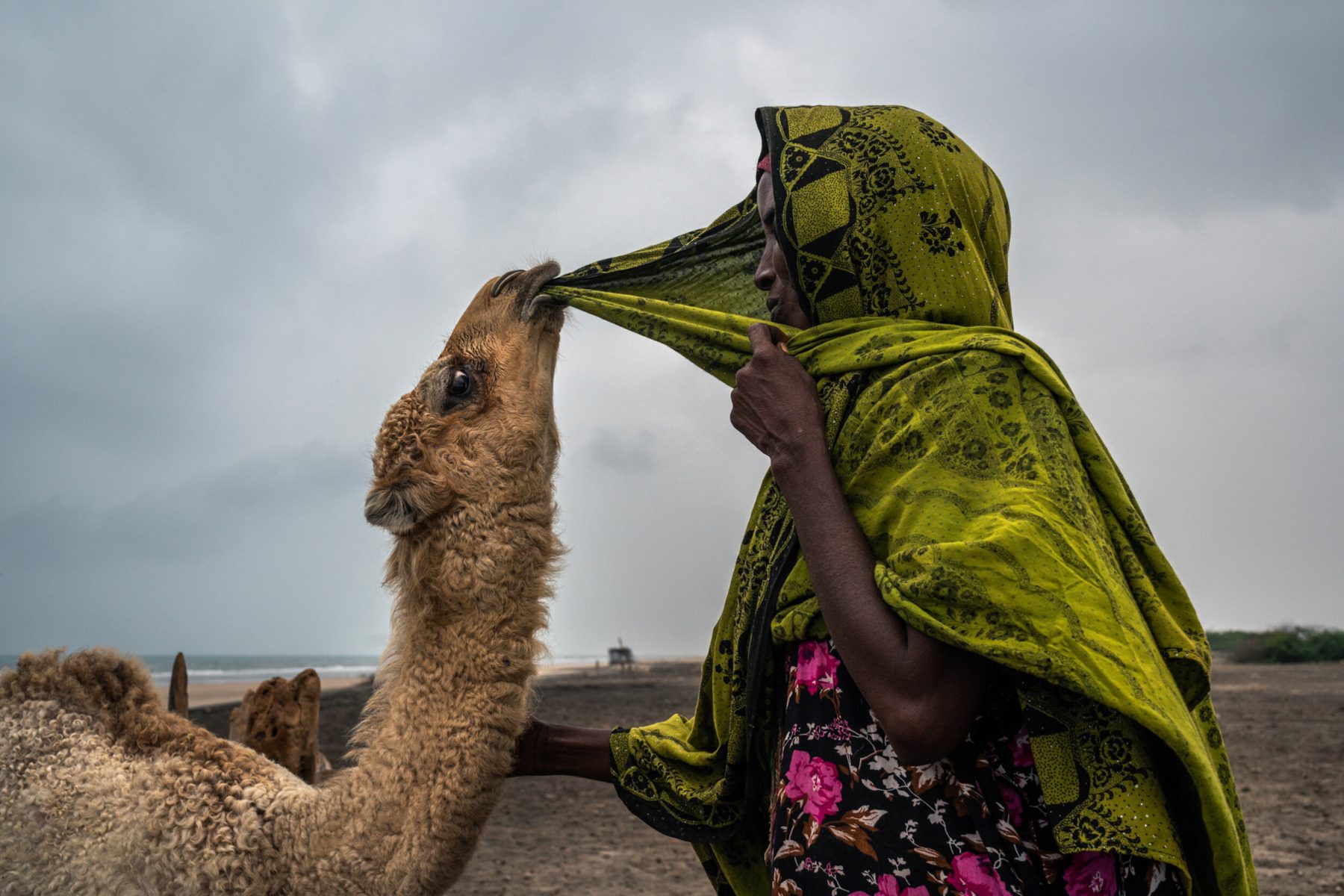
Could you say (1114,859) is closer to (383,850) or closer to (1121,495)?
(1121,495)

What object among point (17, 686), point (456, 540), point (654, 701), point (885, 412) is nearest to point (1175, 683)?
point (885, 412)

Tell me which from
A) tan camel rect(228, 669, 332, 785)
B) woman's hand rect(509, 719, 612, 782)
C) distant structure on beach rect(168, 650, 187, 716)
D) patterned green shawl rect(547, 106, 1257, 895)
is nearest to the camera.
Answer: patterned green shawl rect(547, 106, 1257, 895)

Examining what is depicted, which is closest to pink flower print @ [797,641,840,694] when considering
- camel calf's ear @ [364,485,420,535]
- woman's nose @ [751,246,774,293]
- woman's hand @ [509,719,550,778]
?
woman's nose @ [751,246,774,293]

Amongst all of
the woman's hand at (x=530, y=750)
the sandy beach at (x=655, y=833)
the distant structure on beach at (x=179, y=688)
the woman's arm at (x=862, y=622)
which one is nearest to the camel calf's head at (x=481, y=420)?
the woman's hand at (x=530, y=750)

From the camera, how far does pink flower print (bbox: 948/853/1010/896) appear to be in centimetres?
146

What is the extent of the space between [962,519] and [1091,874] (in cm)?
59

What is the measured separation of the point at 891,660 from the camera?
1.44 m

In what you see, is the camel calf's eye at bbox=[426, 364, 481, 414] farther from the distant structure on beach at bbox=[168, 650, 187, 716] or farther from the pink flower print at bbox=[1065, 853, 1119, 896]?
the distant structure on beach at bbox=[168, 650, 187, 716]

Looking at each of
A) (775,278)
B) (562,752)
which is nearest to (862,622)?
(775,278)

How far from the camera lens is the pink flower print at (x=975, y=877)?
1.46 meters

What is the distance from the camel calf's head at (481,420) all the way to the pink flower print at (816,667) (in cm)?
108

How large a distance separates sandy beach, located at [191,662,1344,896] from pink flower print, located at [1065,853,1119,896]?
3108 millimetres

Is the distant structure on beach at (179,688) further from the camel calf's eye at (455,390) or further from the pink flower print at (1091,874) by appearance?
the pink flower print at (1091,874)

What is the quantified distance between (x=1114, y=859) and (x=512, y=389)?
1778 mm
